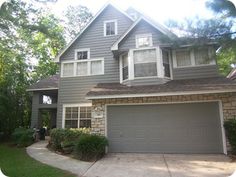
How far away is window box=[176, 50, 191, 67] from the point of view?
11859 millimetres

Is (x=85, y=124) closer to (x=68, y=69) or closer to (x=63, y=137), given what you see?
(x=63, y=137)

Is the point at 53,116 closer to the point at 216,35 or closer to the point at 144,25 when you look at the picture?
the point at 144,25

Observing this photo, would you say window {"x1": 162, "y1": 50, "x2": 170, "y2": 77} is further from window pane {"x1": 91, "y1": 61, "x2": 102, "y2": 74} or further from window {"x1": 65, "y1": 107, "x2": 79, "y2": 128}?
window {"x1": 65, "y1": 107, "x2": 79, "y2": 128}

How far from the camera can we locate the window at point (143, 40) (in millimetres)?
11696

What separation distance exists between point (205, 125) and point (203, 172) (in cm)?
354

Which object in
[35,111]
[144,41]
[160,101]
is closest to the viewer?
[160,101]

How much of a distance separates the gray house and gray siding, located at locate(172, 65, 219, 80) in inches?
2.0

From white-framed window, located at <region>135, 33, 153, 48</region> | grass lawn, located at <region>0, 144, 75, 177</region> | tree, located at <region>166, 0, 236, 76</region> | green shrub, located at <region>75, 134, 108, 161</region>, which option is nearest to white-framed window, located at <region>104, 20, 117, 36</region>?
white-framed window, located at <region>135, 33, 153, 48</region>

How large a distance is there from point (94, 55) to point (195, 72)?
603 centimetres

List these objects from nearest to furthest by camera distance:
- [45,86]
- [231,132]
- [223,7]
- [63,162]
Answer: [223,7] < [63,162] < [231,132] < [45,86]

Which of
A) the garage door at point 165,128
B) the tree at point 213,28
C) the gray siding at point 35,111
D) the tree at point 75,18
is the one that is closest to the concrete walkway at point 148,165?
the garage door at point 165,128

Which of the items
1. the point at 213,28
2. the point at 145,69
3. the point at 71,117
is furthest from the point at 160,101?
the point at 71,117

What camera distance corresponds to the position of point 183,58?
39.2 feet

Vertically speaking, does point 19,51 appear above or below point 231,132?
above
